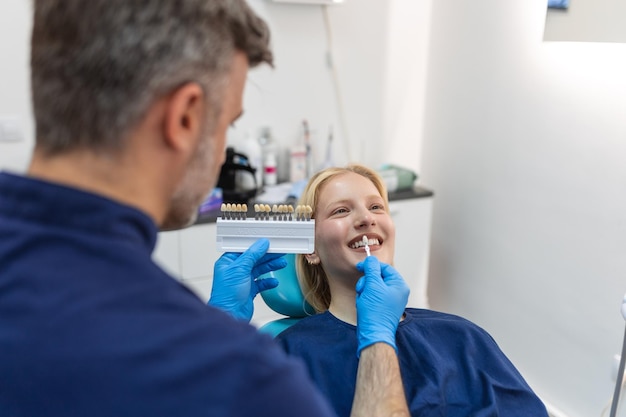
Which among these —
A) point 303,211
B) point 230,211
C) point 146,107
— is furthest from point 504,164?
point 146,107

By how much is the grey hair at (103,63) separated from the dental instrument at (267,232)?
724 mm

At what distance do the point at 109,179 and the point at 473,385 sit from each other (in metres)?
1.01

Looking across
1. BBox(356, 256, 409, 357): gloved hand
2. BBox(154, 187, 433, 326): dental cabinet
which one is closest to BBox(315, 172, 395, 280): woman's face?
BBox(356, 256, 409, 357): gloved hand

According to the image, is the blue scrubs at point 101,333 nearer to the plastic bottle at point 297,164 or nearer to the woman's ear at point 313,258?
the woman's ear at point 313,258

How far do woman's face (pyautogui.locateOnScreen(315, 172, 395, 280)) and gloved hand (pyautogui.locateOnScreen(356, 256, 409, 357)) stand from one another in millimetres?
116

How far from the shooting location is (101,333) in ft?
1.63

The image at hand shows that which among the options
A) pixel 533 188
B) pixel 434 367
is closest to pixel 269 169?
pixel 533 188

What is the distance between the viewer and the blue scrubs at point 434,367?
1.21 metres

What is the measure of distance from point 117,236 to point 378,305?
0.79 meters

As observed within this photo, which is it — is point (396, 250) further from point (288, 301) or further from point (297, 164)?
point (288, 301)

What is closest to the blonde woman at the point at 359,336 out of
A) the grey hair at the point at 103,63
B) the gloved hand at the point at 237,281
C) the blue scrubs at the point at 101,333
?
the gloved hand at the point at 237,281

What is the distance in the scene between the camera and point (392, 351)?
1.16 m

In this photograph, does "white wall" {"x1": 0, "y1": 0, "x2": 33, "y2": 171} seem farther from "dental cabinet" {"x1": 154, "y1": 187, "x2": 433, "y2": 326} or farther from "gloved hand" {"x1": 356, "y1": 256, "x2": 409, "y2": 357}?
"gloved hand" {"x1": 356, "y1": 256, "x2": 409, "y2": 357}

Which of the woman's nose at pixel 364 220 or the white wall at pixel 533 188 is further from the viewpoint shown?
the white wall at pixel 533 188
